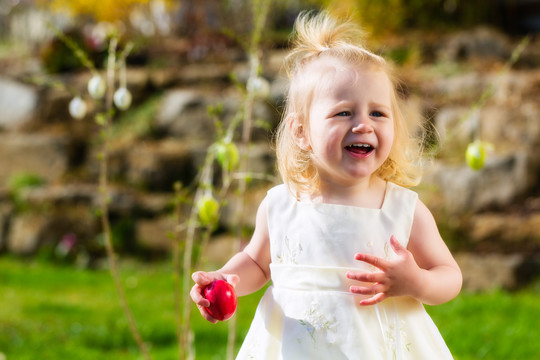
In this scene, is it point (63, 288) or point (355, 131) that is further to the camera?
point (63, 288)

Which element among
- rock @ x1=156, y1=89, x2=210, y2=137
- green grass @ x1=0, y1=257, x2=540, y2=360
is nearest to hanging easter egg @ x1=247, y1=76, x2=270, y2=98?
green grass @ x1=0, y1=257, x2=540, y2=360

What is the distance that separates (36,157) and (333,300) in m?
6.02

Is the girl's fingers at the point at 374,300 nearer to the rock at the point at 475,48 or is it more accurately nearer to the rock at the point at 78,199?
the rock at the point at 78,199

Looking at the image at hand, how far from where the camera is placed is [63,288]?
5023 millimetres

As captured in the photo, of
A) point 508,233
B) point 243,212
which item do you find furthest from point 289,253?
point 243,212

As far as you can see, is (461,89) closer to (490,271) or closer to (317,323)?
(490,271)

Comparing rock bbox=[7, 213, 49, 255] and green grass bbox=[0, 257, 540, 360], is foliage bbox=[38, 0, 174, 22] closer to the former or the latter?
rock bbox=[7, 213, 49, 255]

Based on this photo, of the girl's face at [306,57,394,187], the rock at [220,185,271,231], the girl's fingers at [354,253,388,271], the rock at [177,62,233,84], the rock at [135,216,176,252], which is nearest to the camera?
the girl's fingers at [354,253,388,271]

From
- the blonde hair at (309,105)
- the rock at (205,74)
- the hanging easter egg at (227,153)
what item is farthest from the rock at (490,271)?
the rock at (205,74)

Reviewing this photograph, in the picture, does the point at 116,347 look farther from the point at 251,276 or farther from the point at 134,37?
the point at 134,37

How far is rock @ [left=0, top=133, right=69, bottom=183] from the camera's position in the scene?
6918mm

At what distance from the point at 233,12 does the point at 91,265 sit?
4.94m

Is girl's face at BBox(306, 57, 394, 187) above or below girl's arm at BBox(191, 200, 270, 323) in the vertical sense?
above

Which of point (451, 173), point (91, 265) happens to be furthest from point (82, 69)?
point (451, 173)
